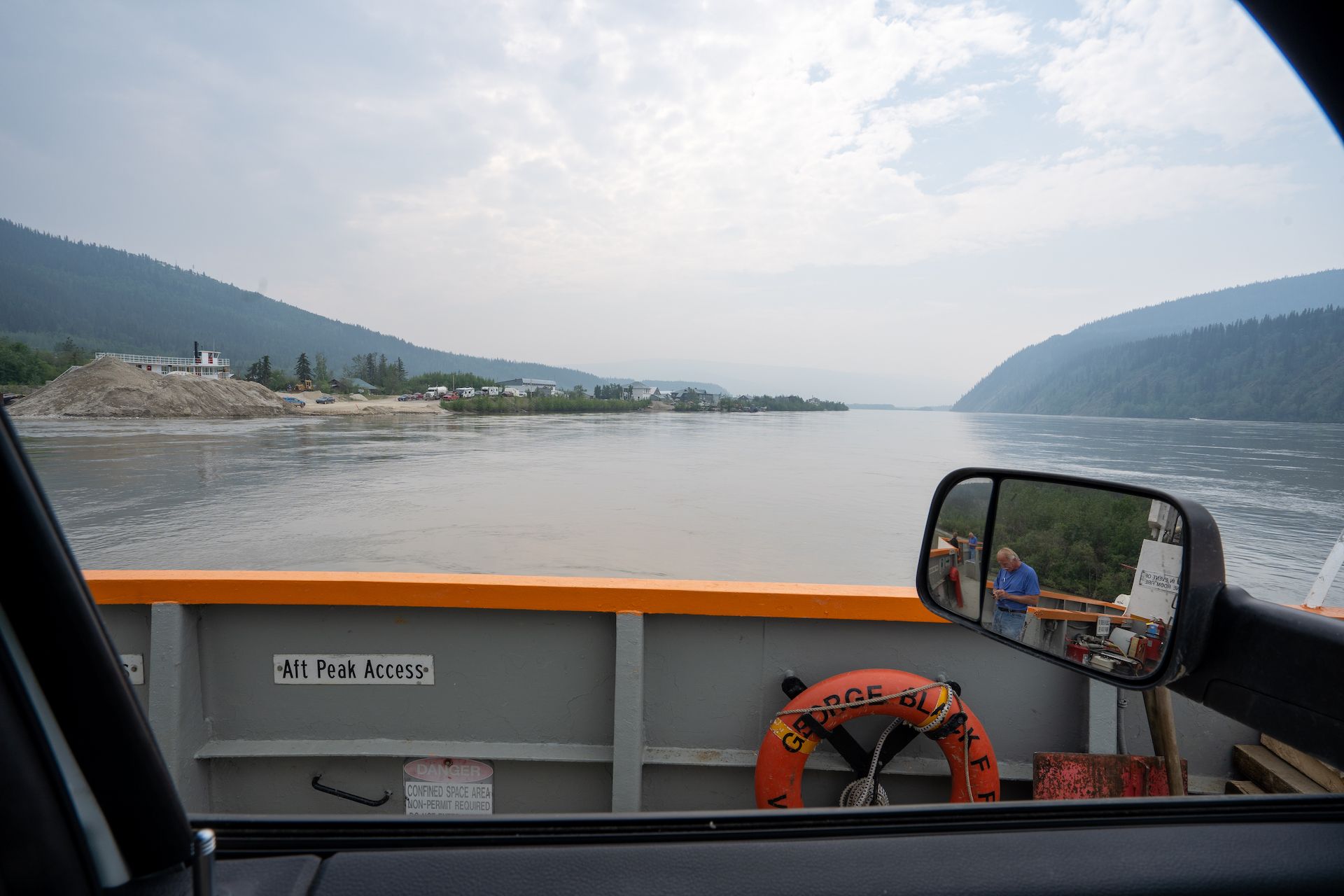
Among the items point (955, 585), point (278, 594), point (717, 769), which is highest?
point (955, 585)

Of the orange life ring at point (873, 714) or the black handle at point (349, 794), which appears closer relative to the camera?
the orange life ring at point (873, 714)

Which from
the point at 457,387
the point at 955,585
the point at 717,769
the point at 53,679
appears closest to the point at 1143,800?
the point at 955,585

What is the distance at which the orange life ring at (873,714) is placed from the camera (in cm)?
185

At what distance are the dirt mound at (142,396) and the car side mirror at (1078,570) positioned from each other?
415 inches

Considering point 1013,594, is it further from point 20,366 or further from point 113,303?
point 113,303

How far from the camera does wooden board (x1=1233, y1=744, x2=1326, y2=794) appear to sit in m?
1.79

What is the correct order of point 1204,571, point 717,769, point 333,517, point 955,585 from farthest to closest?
point 333,517 → point 717,769 → point 955,585 → point 1204,571

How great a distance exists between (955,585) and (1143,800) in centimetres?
41

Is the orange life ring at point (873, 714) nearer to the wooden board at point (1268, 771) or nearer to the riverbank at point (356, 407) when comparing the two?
the wooden board at point (1268, 771)

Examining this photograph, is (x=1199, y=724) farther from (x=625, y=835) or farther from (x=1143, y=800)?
(x=625, y=835)

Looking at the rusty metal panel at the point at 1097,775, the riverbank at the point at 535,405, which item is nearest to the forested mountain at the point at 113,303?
the rusty metal panel at the point at 1097,775

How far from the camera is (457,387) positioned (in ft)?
209

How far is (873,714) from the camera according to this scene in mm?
1878

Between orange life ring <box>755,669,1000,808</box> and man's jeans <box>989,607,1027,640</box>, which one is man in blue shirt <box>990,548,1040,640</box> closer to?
man's jeans <box>989,607,1027,640</box>
